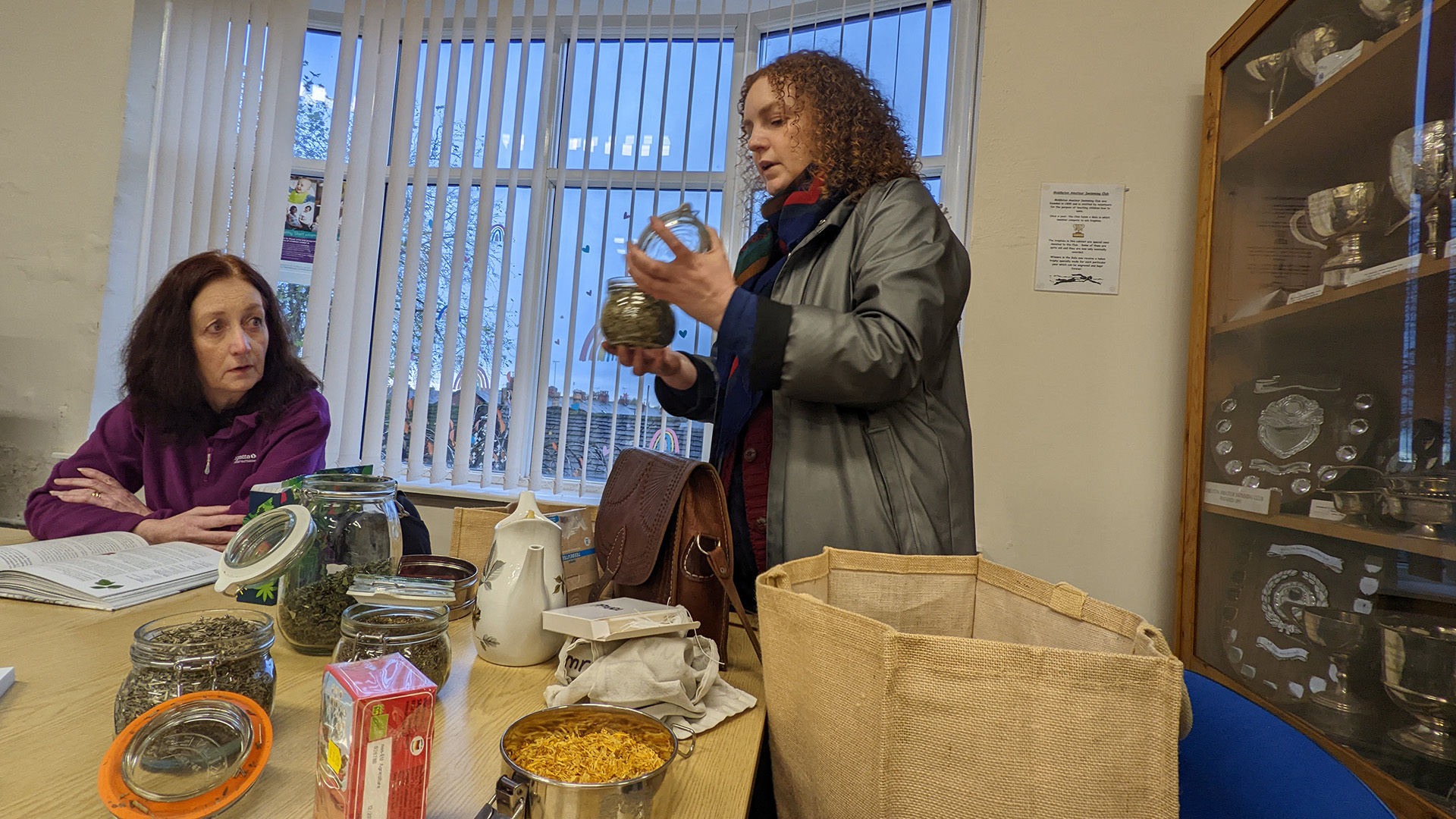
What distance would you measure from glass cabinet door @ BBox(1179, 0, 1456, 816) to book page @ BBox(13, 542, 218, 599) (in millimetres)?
1865

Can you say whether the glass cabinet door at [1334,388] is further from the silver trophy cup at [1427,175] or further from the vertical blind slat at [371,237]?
the vertical blind slat at [371,237]

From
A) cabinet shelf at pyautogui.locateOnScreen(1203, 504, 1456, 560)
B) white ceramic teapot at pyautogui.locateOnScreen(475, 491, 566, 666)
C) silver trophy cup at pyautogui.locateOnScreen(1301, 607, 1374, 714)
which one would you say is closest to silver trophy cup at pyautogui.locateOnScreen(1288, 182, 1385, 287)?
cabinet shelf at pyautogui.locateOnScreen(1203, 504, 1456, 560)

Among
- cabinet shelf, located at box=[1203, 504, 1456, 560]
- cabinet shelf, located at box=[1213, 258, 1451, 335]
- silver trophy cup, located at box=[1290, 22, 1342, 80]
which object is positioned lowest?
cabinet shelf, located at box=[1203, 504, 1456, 560]

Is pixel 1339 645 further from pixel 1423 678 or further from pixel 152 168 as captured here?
pixel 152 168

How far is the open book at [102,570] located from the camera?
0.98m

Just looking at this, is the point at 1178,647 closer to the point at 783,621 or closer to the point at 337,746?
the point at 783,621

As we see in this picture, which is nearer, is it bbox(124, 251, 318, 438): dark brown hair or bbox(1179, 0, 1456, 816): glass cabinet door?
bbox(1179, 0, 1456, 816): glass cabinet door

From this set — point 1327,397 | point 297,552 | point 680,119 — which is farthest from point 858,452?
point 680,119

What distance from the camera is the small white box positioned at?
0.68 m

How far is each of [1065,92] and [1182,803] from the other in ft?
6.02

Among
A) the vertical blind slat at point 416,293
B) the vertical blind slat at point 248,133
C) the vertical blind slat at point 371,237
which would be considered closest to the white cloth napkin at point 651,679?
the vertical blind slat at point 416,293

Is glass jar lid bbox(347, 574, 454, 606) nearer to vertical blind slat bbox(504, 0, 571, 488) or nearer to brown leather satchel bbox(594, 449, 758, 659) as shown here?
brown leather satchel bbox(594, 449, 758, 659)

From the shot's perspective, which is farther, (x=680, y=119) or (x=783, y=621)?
(x=680, y=119)

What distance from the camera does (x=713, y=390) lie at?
1485 mm
